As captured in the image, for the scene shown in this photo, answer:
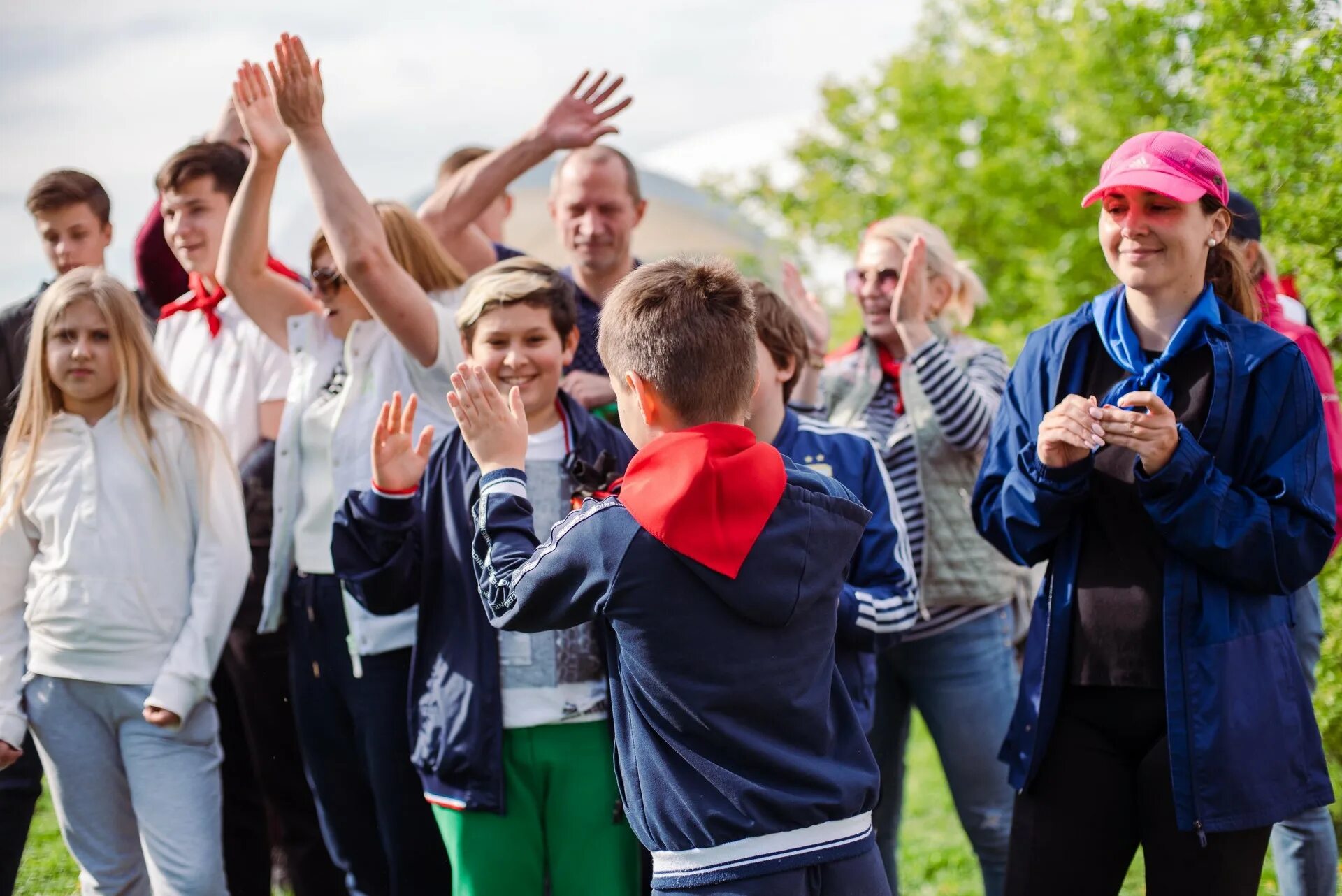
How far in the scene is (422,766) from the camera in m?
3.14

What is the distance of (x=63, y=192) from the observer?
4.69m

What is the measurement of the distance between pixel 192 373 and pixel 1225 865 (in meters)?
3.43

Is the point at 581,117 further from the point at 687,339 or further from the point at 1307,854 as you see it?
the point at 1307,854

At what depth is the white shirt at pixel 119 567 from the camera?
3.50 meters

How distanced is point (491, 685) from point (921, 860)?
Result: 2992mm

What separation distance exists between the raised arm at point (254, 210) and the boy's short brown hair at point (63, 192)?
43.2 inches

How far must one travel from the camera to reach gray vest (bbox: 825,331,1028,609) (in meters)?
3.91

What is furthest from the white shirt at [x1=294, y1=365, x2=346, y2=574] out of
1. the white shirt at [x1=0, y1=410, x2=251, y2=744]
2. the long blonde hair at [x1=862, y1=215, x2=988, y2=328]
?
the long blonde hair at [x1=862, y1=215, x2=988, y2=328]

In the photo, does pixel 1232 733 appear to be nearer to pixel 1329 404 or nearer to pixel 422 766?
pixel 1329 404

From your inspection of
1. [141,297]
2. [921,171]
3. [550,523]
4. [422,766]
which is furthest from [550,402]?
[921,171]

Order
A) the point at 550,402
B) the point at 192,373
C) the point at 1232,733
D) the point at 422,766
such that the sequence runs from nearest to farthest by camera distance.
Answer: the point at 1232,733, the point at 422,766, the point at 550,402, the point at 192,373

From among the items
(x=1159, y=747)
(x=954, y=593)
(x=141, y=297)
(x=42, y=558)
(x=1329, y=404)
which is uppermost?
(x=141, y=297)

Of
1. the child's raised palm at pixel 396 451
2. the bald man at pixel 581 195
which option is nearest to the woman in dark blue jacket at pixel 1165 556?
the child's raised palm at pixel 396 451

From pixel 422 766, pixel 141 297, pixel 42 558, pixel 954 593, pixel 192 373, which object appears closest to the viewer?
pixel 422 766
